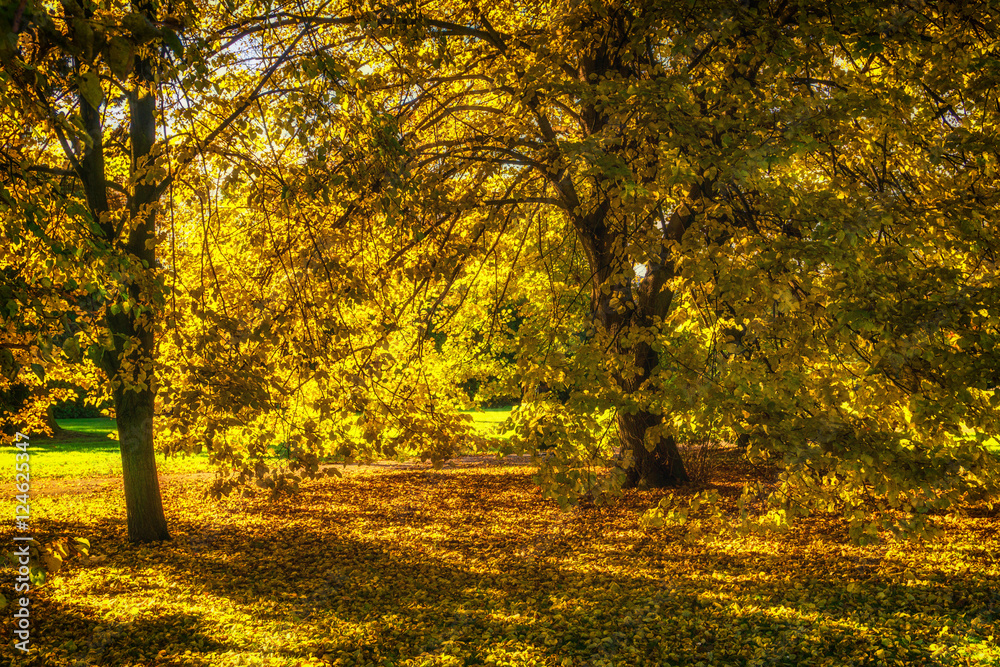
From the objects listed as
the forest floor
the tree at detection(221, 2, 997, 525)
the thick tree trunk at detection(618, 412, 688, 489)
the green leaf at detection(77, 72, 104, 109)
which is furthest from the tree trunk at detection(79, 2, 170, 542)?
the thick tree trunk at detection(618, 412, 688, 489)

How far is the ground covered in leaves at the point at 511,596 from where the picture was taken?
18.5 feet

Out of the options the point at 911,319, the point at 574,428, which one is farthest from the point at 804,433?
the point at 574,428

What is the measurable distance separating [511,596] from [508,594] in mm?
78

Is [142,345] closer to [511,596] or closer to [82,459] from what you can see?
[511,596]

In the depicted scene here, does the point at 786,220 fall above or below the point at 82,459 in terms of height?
above

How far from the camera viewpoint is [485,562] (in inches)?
342

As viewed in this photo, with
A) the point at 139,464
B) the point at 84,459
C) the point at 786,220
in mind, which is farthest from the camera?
the point at 84,459

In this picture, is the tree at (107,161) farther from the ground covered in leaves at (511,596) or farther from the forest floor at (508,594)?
the ground covered in leaves at (511,596)

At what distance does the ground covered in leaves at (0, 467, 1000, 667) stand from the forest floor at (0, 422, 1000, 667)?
0.03m

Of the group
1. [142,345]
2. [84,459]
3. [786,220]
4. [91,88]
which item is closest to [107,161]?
[142,345]

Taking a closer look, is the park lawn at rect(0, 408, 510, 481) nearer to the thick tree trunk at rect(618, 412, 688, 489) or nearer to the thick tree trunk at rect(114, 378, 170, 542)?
the thick tree trunk at rect(618, 412, 688, 489)

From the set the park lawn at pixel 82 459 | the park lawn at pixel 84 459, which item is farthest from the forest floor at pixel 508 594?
the park lawn at pixel 82 459

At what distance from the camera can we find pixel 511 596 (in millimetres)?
7285

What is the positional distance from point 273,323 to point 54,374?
583cm
